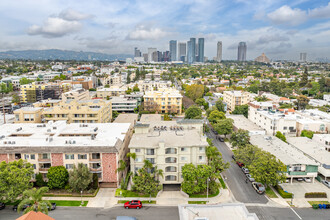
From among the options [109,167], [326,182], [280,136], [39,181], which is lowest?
[326,182]

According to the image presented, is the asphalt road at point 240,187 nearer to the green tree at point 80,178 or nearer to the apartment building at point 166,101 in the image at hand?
the green tree at point 80,178

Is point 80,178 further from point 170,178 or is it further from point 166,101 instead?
point 166,101

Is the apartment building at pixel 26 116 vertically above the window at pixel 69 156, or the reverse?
the apartment building at pixel 26 116

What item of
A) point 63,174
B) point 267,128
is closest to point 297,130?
point 267,128

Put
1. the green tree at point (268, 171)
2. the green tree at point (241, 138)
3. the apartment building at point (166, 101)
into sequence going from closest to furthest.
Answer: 1. the green tree at point (268, 171)
2. the green tree at point (241, 138)
3. the apartment building at point (166, 101)

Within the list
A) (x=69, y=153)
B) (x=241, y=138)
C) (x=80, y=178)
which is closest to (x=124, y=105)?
(x=241, y=138)

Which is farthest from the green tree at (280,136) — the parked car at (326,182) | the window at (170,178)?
the window at (170,178)

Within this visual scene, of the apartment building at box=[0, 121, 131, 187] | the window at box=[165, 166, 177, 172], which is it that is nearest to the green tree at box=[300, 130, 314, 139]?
the window at box=[165, 166, 177, 172]
